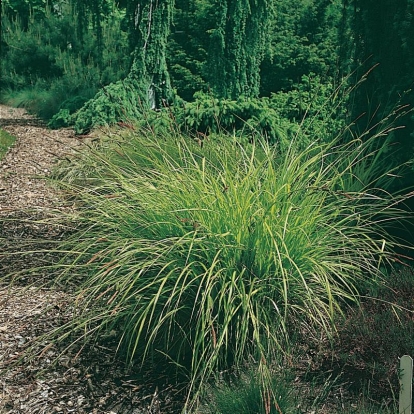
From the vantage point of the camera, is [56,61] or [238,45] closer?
[238,45]

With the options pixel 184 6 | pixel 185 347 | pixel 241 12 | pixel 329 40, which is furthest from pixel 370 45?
pixel 184 6

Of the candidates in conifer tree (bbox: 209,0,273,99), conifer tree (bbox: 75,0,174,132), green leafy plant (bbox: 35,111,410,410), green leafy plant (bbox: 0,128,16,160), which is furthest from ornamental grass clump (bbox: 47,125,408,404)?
conifer tree (bbox: 209,0,273,99)

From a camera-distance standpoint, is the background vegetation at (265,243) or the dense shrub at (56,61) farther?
the dense shrub at (56,61)

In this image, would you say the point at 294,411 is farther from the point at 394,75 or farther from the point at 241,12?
the point at 241,12

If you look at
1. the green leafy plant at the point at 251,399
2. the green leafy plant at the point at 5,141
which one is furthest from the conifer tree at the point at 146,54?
the green leafy plant at the point at 251,399

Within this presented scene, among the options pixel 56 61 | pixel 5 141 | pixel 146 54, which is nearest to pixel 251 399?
pixel 5 141

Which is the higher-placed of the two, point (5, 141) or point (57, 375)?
point (57, 375)

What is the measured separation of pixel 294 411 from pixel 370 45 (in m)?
3.30

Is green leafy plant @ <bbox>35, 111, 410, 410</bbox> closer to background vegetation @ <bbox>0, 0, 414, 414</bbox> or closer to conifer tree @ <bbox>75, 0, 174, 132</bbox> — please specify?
background vegetation @ <bbox>0, 0, 414, 414</bbox>

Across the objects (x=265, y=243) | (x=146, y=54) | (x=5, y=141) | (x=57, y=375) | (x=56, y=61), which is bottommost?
(x=5, y=141)

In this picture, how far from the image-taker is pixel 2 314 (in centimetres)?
396

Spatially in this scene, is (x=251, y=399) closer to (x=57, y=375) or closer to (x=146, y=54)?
(x=57, y=375)

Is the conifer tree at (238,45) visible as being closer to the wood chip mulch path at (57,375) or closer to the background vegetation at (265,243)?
the background vegetation at (265,243)

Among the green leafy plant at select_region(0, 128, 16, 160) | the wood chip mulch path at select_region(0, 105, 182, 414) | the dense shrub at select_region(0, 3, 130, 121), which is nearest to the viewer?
the wood chip mulch path at select_region(0, 105, 182, 414)
